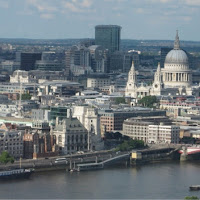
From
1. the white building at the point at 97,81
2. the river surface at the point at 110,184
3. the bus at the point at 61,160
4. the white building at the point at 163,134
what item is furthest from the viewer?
the white building at the point at 97,81

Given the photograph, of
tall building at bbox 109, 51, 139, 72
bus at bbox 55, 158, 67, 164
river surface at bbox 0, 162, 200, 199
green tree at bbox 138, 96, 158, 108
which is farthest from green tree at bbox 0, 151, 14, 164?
tall building at bbox 109, 51, 139, 72

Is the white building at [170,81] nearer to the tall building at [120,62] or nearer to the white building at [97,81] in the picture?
the white building at [97,81]

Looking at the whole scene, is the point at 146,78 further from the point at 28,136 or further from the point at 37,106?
the point at 28,136

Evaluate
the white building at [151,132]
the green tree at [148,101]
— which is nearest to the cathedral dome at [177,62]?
the green tree at [148,101]

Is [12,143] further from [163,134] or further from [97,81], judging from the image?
[97,81]

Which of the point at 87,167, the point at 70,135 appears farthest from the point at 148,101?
the point at 87,167

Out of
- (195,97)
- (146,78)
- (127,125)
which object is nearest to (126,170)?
(127,125)

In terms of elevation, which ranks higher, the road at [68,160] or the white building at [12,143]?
the white building at [12,143]
